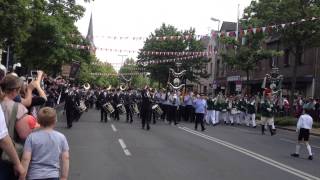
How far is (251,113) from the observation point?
34.7 metres

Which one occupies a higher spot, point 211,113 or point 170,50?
point 170,50

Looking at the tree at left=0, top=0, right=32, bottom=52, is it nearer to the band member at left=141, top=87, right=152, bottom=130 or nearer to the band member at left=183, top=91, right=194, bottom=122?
the band member at left=141, top=87, right=152, bottom=130

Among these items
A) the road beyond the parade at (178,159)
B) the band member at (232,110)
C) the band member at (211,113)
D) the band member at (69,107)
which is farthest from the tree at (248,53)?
the road beyond the parade at (178,159)

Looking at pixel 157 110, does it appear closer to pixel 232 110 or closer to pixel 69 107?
pixel 232 110

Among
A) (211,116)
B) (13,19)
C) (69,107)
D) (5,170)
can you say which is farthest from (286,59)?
(5,170)

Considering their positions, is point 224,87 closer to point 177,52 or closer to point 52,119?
point 177,52

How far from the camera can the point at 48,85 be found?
87.2ft

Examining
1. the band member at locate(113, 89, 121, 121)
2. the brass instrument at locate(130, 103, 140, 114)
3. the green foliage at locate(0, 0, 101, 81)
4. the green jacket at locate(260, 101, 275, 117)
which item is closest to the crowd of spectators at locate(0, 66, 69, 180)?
the green jacket at locate(260, 101, 275, 117)

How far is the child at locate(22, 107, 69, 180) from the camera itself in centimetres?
595

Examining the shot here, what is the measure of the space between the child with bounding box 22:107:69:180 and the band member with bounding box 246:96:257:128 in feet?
93.8

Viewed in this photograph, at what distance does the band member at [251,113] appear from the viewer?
112ft

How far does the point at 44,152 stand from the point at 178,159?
868 cm

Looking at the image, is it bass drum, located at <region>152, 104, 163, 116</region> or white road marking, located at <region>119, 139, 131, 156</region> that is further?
bass drum, located at <region>152, 104, 163, 116</region>

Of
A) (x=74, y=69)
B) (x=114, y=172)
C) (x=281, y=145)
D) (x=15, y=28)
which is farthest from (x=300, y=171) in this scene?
(x=74, y=69)
